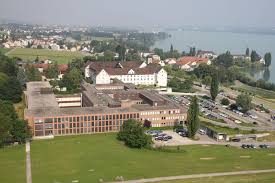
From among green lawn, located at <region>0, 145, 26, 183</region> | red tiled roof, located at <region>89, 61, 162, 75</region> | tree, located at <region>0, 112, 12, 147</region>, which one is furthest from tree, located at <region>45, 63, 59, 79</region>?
green lawn, located at <region>0, 145, 26, 183</region>

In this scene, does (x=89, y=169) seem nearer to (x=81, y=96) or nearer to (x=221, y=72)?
(x=81, y=96)

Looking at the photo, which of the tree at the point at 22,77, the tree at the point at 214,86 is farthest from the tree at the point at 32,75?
the tree at the point at 214,86

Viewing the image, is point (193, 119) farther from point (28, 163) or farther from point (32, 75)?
point (32, 75)

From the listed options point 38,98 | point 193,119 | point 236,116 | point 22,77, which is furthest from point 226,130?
point 22,77

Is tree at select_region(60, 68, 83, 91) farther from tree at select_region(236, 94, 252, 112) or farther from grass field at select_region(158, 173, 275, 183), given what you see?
grass field at select_region(158, 173, 275, 183)

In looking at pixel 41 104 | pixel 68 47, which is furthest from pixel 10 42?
pixel 41 104

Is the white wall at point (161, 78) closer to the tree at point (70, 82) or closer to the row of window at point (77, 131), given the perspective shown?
the tree at point (70, 82)
